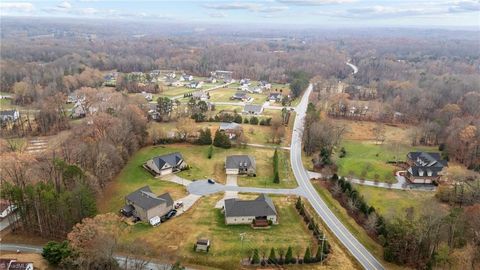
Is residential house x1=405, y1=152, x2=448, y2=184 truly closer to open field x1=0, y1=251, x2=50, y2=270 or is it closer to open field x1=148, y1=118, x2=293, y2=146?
open field x1=148, y1=118, x2=293, y2=146

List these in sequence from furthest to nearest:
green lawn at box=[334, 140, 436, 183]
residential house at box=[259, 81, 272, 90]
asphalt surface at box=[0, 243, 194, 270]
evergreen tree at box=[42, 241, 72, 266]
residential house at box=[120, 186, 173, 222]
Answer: residential house at box=[259, 81, 272, 90], green lawn at box=[334, 140, 436, 183], residential house at box=[120, 186, 173, 222], asphalt surface at box=[0, 243, 194, 270], evergreen tree at box=[42, 241, 72, 266]

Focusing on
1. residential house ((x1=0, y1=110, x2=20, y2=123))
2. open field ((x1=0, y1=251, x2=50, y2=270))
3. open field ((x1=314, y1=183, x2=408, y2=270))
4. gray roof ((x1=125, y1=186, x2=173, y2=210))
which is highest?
gray roof ((x1=125, y1=186, x2=173, y2=210))

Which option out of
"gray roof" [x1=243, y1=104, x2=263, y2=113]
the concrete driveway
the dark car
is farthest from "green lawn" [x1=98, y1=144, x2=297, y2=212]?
"gray roof" [x1=243, y1=104, x2=263, y2=113]

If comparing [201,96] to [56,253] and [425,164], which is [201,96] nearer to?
[425,164]

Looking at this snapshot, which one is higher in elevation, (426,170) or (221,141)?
(426,170)

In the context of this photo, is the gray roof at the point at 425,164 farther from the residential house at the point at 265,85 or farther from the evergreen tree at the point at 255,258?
the residential house at the point at 265,85

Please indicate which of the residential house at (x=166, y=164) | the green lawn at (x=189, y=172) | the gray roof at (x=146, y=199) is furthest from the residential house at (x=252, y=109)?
the gray roof at (x=146, y=199)

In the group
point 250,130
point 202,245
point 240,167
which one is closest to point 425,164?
point 240,167
